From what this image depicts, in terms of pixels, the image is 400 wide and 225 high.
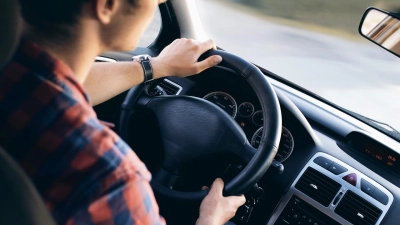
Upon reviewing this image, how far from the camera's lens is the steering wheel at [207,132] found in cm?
162

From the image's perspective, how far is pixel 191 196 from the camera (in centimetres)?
171

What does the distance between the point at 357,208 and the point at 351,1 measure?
171 inches

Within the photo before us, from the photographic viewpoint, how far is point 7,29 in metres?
0.92

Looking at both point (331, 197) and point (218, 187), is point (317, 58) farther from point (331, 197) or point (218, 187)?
point (218, 187)

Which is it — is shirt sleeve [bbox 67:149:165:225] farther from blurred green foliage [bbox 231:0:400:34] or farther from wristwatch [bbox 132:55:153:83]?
blurred green foliage [bbox 231:0:400:34]

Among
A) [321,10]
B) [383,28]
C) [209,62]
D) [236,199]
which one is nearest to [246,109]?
[209,62]

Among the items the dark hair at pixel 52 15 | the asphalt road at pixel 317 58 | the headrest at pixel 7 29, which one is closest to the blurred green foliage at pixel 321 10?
the asphalt road at pixel 317 58

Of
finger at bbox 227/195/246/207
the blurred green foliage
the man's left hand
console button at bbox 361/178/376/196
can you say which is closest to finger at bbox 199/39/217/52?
the man's left hand

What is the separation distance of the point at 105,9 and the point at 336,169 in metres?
1.35

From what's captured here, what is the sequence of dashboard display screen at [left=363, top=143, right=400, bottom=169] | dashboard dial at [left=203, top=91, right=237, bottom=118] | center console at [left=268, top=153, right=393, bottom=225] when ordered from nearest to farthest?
center console at [left=268, top=153, right=393, bottom=225] → dashboard display screen at [left=363, top=143, right=400, bottom=169] → dashboard dial at [left=203, top=91, right=237, bottom=118]

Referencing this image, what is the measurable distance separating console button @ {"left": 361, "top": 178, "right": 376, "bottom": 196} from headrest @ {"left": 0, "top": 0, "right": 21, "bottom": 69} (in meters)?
1.54

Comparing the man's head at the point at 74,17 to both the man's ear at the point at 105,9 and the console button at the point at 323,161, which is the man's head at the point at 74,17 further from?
the console button at the point at 323,161

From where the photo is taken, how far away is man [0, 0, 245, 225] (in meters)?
0.93

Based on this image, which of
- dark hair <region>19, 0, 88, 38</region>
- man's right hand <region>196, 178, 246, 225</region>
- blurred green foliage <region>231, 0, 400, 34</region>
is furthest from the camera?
blurred green foliage <region>231, 0, 400, 34</region>
